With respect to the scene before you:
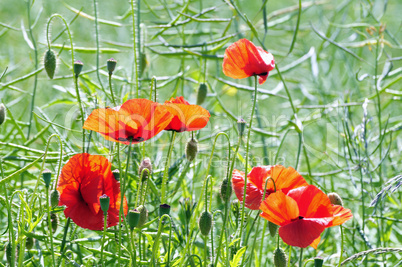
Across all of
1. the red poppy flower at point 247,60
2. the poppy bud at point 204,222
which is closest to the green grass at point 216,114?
the poppy bud at point 204,222

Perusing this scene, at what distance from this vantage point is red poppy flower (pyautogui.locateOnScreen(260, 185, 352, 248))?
2.27 feet

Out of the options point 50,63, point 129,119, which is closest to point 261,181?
point 129,119

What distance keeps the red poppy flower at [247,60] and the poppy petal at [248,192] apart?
0.15 m

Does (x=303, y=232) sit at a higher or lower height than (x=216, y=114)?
lower

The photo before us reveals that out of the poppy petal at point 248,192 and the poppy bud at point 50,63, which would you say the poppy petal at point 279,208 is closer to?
the poppy petal at point 248,192

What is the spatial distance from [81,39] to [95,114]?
2131 mm

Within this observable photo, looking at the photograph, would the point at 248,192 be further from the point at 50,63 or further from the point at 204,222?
the point at 50,63

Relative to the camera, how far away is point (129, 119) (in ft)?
2.27

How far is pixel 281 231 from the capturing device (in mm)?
706

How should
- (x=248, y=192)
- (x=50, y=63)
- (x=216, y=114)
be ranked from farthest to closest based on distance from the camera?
1. (x=216, y=114)
2. (x=50, y=63)
3. (x=248, y=192)

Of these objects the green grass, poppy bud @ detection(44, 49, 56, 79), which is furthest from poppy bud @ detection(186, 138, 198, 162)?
poppy bud @ detection(44, 49, 56, 79)

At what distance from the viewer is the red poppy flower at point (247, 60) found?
0.82 meters

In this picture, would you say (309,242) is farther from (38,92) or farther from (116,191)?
(38,92)

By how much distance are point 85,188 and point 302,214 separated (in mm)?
291
